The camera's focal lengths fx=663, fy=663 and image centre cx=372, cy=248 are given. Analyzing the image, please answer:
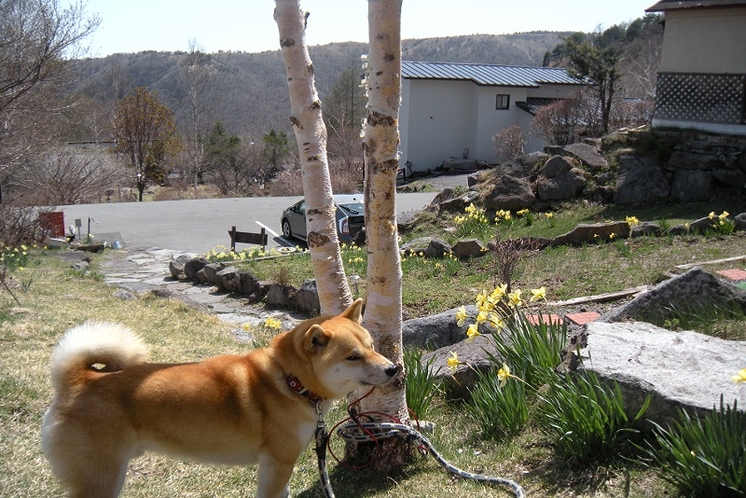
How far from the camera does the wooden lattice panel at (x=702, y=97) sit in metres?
15.7

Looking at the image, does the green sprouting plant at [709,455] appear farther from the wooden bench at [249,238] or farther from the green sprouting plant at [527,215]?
→ the wooden bench at [249,238]

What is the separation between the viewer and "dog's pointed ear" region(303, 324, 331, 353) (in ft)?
11.3

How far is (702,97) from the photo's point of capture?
1630 centimetres

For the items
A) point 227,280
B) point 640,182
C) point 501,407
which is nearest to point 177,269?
point 227,280

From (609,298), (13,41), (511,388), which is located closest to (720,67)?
(609,298)

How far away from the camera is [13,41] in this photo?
14.2 m

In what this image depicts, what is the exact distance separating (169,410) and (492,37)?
128277mm

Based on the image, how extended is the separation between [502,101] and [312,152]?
3804 centimetres

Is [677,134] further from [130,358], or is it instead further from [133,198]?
[133,198]

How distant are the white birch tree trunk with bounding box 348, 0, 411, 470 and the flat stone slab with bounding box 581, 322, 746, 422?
4.10ft

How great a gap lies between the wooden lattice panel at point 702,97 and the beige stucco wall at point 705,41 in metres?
0.29

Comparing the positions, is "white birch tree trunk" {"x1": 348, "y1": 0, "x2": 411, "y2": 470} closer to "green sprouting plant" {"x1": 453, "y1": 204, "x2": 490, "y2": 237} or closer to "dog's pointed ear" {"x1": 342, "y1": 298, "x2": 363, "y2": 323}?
"dog's pointed ear" {"x1": 342, "y1": 298, "x2": 363, "y2": 323}

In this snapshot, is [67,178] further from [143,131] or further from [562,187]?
[562,187]

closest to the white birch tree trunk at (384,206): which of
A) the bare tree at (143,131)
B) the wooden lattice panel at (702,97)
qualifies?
the wooden lattice panel at (702,97)
